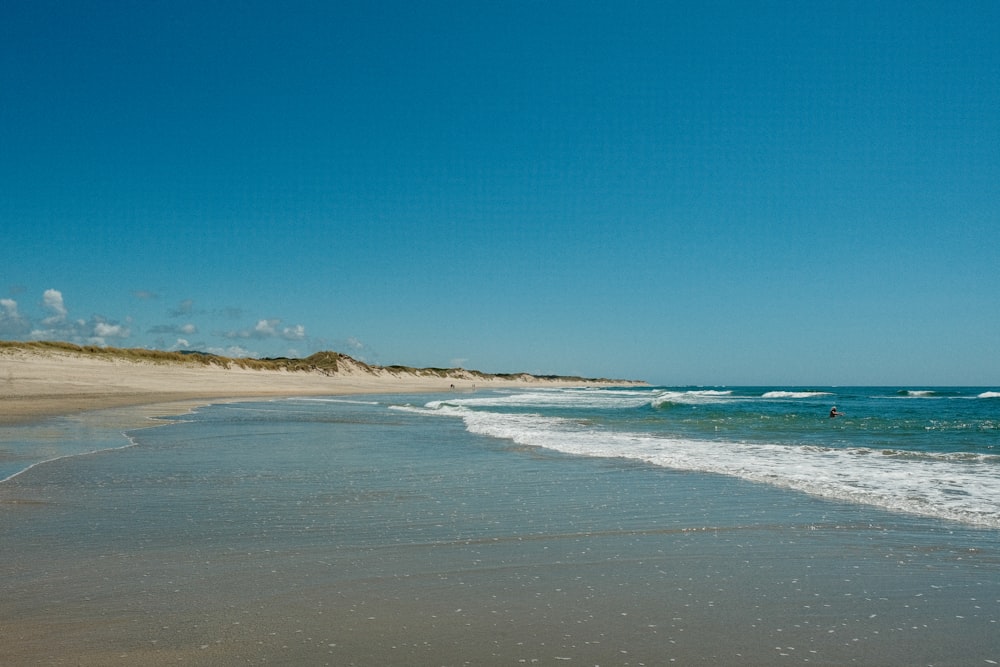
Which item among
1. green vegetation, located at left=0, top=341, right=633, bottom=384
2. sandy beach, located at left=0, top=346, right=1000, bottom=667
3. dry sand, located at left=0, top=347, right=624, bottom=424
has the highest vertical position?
green vegetation, located at left=0, top=341, right=633, bottom=384

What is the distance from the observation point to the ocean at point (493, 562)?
4.55m

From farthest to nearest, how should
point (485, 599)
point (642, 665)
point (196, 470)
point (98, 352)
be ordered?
1. point (98, 352)
2. point (196, 470)
3. point (485, 599)
4. point (642, 665)

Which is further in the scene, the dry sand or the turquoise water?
the dry sand

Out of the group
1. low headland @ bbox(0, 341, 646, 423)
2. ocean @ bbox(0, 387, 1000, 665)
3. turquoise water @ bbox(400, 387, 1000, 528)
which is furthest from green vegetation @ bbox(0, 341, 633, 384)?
ocean @ bbox(0, 387, 1000, 665)

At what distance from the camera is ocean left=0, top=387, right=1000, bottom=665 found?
4555 millimetres

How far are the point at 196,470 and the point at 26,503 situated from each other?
356 centimetres

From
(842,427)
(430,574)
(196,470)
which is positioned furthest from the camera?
(842,427)

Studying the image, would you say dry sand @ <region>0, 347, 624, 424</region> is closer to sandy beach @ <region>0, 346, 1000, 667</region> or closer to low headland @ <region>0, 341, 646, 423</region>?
low headland @ <region>0, 341, 646, 423</region>

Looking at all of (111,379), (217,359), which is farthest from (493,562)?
(217,359)

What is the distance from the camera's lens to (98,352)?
7138 cm

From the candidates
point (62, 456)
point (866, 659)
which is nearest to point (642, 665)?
point (866, 659)

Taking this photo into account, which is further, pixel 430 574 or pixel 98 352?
pixel 98 352

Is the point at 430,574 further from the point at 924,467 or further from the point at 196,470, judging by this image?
the point at 924,467

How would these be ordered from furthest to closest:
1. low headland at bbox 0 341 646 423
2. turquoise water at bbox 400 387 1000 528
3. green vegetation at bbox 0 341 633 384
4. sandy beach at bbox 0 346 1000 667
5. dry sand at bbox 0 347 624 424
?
green vegetation at bbox 0 341 633 384
low headland at bbox 0 341 646 423
dry sand at bbox 0 347 624 424
turquoise water at bbox 400 387 1000 528
sandy beach at bbox 0 346 1000 667
